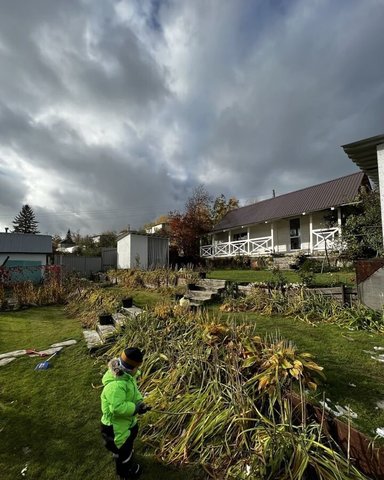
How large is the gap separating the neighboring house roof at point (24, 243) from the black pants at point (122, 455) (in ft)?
63.0

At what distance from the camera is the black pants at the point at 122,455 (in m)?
2.01

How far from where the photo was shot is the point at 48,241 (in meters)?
19.0

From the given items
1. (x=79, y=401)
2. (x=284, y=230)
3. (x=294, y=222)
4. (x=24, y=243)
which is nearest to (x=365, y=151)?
(x=79, y=401)

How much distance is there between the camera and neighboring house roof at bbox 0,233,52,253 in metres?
17.6

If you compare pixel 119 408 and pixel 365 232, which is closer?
pixel 119 408

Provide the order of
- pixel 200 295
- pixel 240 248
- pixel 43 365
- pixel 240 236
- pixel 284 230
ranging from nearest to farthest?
pixel 43 365
pixel 200 295
pixel 284 230
pixel 240 248
pixel 240 236

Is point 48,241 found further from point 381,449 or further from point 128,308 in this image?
point 381,449

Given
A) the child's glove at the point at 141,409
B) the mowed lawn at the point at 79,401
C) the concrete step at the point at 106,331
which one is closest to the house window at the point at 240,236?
the mowed lawn at the point at 79,401

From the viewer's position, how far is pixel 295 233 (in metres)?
18.2

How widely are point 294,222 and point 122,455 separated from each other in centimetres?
1828

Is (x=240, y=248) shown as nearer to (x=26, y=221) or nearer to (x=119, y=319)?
(x=119, y=319)

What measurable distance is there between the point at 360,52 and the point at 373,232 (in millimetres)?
6529

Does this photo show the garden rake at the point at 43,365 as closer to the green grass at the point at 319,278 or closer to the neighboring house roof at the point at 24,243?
the green grass at the point at 319,278

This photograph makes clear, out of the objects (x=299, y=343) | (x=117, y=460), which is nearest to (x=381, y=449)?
(x=117, y=460)
